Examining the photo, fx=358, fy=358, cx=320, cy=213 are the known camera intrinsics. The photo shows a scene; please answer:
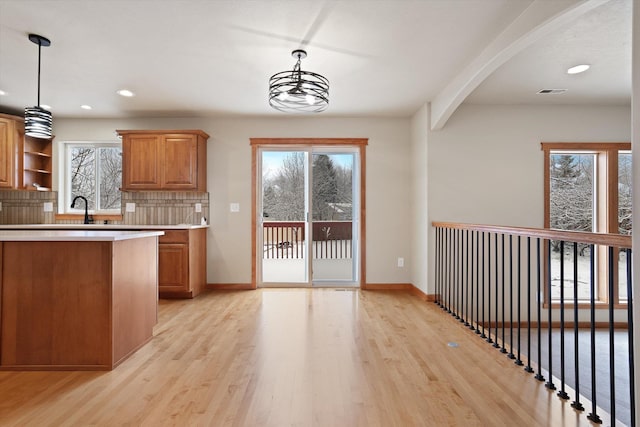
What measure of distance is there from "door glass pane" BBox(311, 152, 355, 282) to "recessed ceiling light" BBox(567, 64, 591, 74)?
8.73ft

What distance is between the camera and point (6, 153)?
4520 millimetres

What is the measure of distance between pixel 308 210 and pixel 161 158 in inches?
81.2

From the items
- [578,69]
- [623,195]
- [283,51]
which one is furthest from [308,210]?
[623,195]

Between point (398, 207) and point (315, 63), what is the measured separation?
2468 millimetres

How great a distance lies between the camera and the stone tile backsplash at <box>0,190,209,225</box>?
16.5 feet

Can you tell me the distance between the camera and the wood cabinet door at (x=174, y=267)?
4.38 metres

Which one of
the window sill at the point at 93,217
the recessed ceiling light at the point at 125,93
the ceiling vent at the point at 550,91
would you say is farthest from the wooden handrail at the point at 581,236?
the window sill at the point at 93,217

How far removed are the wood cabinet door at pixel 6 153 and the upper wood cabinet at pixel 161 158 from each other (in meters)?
1.33

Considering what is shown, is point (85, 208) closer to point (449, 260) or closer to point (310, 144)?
point (310, 144)

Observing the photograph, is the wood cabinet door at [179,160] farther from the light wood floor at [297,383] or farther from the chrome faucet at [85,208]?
the light wood floor at [297,383]

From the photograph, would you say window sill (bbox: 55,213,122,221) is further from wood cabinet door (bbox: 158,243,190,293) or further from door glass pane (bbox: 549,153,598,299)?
door glass pane (bbox: 549,153,598,299)

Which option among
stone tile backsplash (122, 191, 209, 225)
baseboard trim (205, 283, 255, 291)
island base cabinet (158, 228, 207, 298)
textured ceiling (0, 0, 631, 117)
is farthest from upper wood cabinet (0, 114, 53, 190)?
baseboard trim (205, 283, 255, 291)

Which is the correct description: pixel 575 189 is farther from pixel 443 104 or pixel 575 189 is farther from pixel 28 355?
pixel 28 355

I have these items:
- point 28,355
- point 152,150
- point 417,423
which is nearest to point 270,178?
point 152,150
